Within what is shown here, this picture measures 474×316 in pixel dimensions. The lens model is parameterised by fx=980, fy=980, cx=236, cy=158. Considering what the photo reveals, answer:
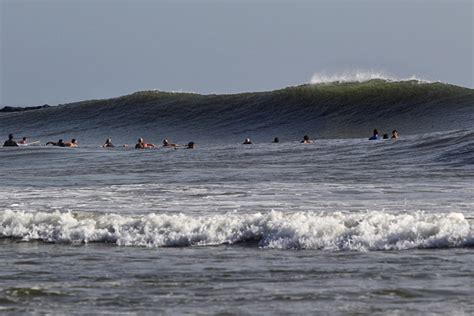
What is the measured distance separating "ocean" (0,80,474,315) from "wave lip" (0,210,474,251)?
0.8 inches

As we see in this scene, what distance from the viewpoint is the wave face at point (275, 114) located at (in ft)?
135

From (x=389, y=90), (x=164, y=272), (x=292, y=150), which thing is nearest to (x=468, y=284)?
(x=164, y=272)

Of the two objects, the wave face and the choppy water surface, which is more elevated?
the wave face

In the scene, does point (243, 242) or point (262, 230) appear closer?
point (243, 242)

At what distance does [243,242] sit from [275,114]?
35454 mm

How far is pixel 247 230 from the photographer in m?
10.7

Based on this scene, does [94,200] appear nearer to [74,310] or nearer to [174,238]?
[174,238]

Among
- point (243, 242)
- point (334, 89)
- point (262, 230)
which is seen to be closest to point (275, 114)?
point (334, 89)

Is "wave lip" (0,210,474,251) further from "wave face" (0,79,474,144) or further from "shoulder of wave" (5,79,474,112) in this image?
"shoulder of wave" (5,79,474,112)

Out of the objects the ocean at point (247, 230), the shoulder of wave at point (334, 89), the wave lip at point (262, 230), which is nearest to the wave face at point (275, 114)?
the shoulder of wave at point (334, 89)

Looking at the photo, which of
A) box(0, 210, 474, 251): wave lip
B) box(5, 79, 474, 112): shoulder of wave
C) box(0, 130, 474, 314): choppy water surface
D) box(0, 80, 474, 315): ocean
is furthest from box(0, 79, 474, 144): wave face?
box(0, 210, 474, 251): wave lip

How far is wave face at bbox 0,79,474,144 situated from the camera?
4112 centimetres

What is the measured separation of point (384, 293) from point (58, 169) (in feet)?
52.6

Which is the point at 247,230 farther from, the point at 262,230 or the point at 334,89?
the point at 334,89
